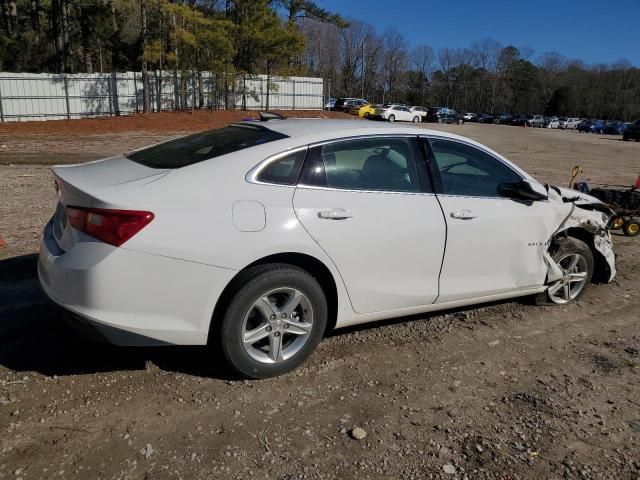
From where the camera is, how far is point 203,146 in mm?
3742

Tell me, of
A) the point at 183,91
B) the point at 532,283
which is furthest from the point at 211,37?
the point at 532,283

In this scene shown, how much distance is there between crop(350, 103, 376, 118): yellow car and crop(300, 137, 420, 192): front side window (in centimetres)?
4205

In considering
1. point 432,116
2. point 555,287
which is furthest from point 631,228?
point 432,116

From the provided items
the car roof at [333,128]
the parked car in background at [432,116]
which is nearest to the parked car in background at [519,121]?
the parked car in background at [432,116]

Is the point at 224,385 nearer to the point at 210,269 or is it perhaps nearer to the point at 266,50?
the point at 210,269

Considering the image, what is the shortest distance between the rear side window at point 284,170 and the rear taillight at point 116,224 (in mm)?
754

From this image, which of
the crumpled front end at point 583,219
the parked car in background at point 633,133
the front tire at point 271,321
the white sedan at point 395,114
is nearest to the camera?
the front tire at point 271,321

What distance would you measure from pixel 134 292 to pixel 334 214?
1285mm

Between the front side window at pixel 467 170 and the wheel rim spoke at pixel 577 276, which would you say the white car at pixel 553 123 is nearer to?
the wheel rim spoke at pixel 577 276

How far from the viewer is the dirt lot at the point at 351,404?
2.73m

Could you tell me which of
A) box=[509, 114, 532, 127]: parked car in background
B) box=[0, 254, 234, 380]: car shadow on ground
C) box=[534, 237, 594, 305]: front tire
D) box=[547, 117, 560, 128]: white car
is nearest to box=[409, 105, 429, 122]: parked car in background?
box=[509, 114, 532, 127]: parked car in background

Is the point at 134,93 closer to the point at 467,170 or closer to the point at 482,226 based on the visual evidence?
the point at 467,170

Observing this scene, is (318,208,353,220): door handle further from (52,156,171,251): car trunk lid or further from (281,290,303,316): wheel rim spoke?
(52,156,171,251): car trunk lid

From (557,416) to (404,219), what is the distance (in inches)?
60.3
